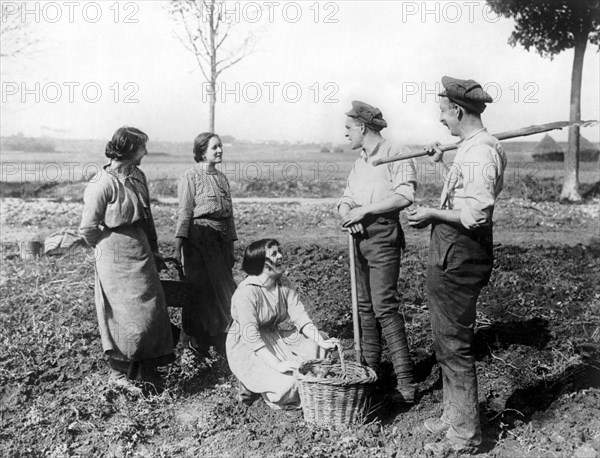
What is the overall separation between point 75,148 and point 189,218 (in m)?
29.1

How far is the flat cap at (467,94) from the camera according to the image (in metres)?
3.36

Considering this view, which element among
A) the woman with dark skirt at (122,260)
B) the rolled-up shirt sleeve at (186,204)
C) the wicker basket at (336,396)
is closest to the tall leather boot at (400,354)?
the wicker basket at (336,396)

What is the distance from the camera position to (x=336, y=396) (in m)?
3.62

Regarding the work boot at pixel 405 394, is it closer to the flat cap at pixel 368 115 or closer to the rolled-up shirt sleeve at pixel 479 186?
the rolled-up shirt sleeve at pixel 479 186

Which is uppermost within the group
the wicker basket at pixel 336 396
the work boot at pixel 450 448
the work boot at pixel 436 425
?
the wicker basket at pixel 336 396

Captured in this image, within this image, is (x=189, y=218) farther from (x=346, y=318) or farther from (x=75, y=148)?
(x=75, y=148)

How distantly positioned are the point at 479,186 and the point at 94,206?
2.29 metres

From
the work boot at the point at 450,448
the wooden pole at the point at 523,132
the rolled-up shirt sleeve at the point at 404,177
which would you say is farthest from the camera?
the rolled-up shirt sleeve at the point at 404,177

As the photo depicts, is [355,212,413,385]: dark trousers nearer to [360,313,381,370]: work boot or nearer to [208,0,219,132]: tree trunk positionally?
[360,313,381,370]: work boot

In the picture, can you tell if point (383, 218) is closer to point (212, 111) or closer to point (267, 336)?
point (267, 336)

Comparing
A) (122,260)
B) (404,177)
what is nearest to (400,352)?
(404,177)

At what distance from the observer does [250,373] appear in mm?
4152

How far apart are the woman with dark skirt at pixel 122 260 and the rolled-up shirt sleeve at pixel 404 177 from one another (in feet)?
5.36

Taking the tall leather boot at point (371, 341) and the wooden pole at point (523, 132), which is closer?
the wooden pole at point (523, 132)
